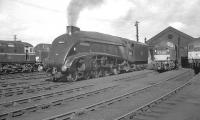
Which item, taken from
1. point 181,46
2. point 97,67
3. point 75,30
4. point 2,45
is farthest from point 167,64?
point 181,46

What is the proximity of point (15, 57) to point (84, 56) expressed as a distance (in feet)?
45.0

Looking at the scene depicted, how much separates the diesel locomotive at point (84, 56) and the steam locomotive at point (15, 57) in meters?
10.4

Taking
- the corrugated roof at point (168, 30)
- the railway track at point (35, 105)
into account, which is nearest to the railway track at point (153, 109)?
the railway track at point (35, 105)

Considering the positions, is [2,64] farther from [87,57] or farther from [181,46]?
[181,46]

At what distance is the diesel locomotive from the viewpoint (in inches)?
600

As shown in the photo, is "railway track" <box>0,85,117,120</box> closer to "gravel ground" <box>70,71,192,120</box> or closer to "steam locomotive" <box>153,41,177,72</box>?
"gravel ground" <box>70,71,192,120</box>

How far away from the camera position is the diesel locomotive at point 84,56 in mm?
15227

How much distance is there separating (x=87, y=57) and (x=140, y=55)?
34.9 ft

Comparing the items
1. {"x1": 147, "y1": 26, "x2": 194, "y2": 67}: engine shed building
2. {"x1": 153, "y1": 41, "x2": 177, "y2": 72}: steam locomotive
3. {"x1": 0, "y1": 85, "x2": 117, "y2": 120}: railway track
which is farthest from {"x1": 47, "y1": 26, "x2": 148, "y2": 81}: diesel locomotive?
{"x1": 147, "y1": 26, "x2": 194, "y2": 67}: engine shed building

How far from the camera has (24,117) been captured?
22.7 feet

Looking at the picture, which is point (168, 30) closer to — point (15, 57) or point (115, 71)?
point (115, 71)

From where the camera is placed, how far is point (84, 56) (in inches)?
622

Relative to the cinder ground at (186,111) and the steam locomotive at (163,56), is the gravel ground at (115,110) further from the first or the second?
the steam locomotive at (163,56)

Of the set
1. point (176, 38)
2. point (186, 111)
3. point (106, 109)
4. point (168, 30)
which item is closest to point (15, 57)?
point (106, 109)
